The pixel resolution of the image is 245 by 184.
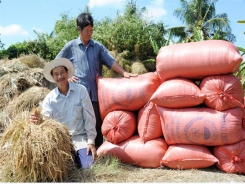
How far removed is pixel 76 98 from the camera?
2988 millimetres

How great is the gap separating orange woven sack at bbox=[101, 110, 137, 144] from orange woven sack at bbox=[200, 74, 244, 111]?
2.78ft

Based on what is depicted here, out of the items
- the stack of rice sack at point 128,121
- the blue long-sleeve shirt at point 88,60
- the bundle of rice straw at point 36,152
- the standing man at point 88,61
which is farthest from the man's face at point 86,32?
the bundle of rice straw at point 36,152

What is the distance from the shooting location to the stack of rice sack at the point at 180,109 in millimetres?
2779

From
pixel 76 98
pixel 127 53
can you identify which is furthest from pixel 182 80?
pixel 127 53

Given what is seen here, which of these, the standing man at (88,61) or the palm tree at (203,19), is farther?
the palm tree at (203,19)

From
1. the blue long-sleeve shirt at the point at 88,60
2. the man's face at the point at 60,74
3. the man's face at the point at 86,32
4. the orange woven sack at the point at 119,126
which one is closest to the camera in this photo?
the man's face at the point at 60,74

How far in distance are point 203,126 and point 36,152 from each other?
154 centimetres

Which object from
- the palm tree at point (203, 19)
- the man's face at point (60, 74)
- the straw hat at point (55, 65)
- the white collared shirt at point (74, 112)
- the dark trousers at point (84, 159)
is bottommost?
the dark trousers at point (84, 159)

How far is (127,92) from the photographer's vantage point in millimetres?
3152

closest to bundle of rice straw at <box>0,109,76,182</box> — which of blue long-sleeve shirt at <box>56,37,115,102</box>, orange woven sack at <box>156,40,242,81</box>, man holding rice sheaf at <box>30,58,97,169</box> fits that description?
man holding rice sheaf at <box>30,58,97,169</box>

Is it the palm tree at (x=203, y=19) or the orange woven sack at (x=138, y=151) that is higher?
the palm tree at (x=203, y=19)

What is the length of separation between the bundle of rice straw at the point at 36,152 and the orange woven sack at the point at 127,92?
765mm

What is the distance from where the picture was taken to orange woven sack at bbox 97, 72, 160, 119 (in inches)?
123

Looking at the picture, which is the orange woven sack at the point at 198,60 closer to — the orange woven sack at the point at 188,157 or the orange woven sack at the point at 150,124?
the orange woven sack at the point at 150,124
